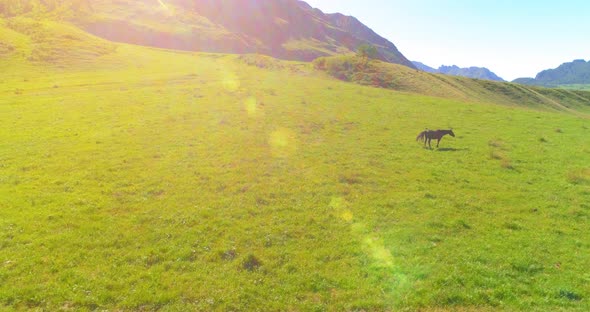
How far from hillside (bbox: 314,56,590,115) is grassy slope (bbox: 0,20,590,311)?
4356 centimetres

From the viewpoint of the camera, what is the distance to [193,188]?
22016 mm

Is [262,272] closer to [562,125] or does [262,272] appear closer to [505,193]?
[505,193]

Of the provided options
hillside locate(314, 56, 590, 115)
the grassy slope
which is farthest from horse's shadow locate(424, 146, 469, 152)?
hillside locate(314, 56, 590, 115)

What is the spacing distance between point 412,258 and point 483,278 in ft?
8.90

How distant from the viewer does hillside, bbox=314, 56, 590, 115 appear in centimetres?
8450

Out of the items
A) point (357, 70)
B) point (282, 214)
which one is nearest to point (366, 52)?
point (357, 70)

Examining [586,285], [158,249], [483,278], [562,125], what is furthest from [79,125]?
[562,125]

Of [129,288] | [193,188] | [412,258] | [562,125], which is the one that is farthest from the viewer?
[562,125]

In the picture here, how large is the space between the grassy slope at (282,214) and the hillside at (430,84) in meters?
43.6

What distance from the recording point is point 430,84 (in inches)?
3489

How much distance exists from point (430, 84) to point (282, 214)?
3210 inches

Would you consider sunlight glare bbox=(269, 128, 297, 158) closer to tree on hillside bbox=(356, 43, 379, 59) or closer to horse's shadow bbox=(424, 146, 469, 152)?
horse's shadow bbox=(424, 146, 469, 152)

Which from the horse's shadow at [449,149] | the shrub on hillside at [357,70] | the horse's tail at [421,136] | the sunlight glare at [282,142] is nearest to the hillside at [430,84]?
the shrub on hillside at [357,70]

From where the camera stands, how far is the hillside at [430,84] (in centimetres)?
8450
